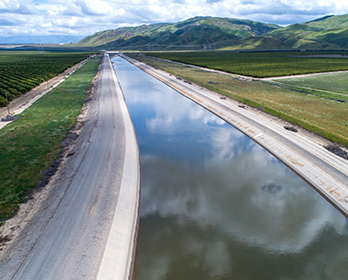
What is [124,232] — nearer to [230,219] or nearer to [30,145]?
[230,219]

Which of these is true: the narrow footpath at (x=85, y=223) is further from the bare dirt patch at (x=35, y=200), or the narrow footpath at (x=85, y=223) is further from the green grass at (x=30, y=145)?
the green grass at (x=30, y=145)

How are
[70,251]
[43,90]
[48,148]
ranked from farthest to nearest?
[43,90]
[48,148]
[70,251]

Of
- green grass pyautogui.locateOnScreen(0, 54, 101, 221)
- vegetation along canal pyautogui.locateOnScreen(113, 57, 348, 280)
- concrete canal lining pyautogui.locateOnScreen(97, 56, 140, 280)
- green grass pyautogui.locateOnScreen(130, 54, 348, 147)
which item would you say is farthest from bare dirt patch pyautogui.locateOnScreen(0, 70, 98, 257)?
→ green grass pyautogui.locateOnScreen(130, 54, 348, 147)

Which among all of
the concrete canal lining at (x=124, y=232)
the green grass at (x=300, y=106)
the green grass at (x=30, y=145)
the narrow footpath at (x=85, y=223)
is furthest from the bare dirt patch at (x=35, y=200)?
the green grass at (x=300, y=106)

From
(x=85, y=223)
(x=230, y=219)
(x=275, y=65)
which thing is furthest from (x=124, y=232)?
(x=275, y=65)

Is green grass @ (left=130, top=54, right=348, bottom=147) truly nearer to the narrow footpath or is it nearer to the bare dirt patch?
the narrow footpath

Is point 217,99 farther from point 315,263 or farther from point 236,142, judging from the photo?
point 315,263

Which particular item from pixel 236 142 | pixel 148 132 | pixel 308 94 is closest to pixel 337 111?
pixel 308 94
